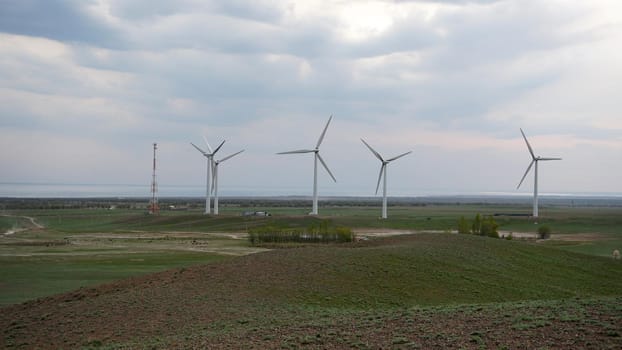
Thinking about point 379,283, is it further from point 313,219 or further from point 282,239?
point 313,219

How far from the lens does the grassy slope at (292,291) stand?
73.5 feet

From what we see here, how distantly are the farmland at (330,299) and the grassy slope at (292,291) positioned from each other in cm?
10

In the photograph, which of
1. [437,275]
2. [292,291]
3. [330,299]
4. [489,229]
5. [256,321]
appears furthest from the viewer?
[489,229]

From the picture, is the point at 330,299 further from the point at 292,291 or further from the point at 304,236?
the point at 304,236

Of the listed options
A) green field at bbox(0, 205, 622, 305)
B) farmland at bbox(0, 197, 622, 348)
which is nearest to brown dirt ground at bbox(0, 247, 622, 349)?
farmland at bbox(0, 197, 622, 348)

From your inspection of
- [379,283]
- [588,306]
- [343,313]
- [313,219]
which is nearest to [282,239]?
[313,219]

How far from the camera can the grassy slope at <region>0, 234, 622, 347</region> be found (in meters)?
22.4

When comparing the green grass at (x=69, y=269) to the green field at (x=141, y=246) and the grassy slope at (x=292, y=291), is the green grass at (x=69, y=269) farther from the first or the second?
the grassy slope at (x=292, y=291)

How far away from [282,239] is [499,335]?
58069 millimetres

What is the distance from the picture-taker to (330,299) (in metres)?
27.1

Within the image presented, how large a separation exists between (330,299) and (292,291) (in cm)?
199

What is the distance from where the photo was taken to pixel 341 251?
36.8m

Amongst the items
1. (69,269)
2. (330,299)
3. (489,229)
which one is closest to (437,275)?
(330,299)

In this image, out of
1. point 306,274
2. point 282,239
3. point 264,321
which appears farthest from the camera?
point 282,239
